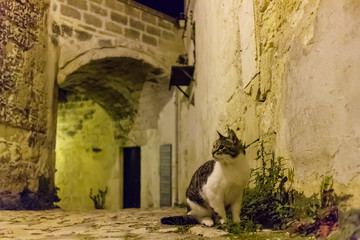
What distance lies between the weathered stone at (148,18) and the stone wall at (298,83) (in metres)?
3.77

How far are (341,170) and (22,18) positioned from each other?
480 cm

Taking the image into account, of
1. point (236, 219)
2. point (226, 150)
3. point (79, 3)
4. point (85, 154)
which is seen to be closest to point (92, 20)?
point (79, 3)

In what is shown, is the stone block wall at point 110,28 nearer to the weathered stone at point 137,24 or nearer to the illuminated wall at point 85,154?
the weathered stone at point 137,24

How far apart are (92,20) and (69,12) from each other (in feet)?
1.55

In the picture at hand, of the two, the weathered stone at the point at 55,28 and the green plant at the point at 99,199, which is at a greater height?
the weathered stone at the point at 55,28

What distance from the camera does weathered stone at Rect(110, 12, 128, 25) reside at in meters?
6.86

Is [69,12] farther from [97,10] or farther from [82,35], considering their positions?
[97,10]

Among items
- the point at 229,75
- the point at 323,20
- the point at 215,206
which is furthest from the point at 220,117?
the point at 323,20

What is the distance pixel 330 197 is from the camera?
67.7 inches

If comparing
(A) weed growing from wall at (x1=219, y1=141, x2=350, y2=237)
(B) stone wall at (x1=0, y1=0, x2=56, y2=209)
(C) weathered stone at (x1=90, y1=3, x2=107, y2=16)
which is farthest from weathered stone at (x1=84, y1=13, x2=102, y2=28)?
(A) weed growing from wall at (x1=219, y1=141, x2=350, y2=237)

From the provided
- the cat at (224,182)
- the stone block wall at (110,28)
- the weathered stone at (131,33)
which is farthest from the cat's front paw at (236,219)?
the weathered stone at (131,33)

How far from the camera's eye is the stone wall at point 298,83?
1.63 meters

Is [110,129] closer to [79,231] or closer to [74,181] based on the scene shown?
[74,181]

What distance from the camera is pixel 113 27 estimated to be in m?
6.84
